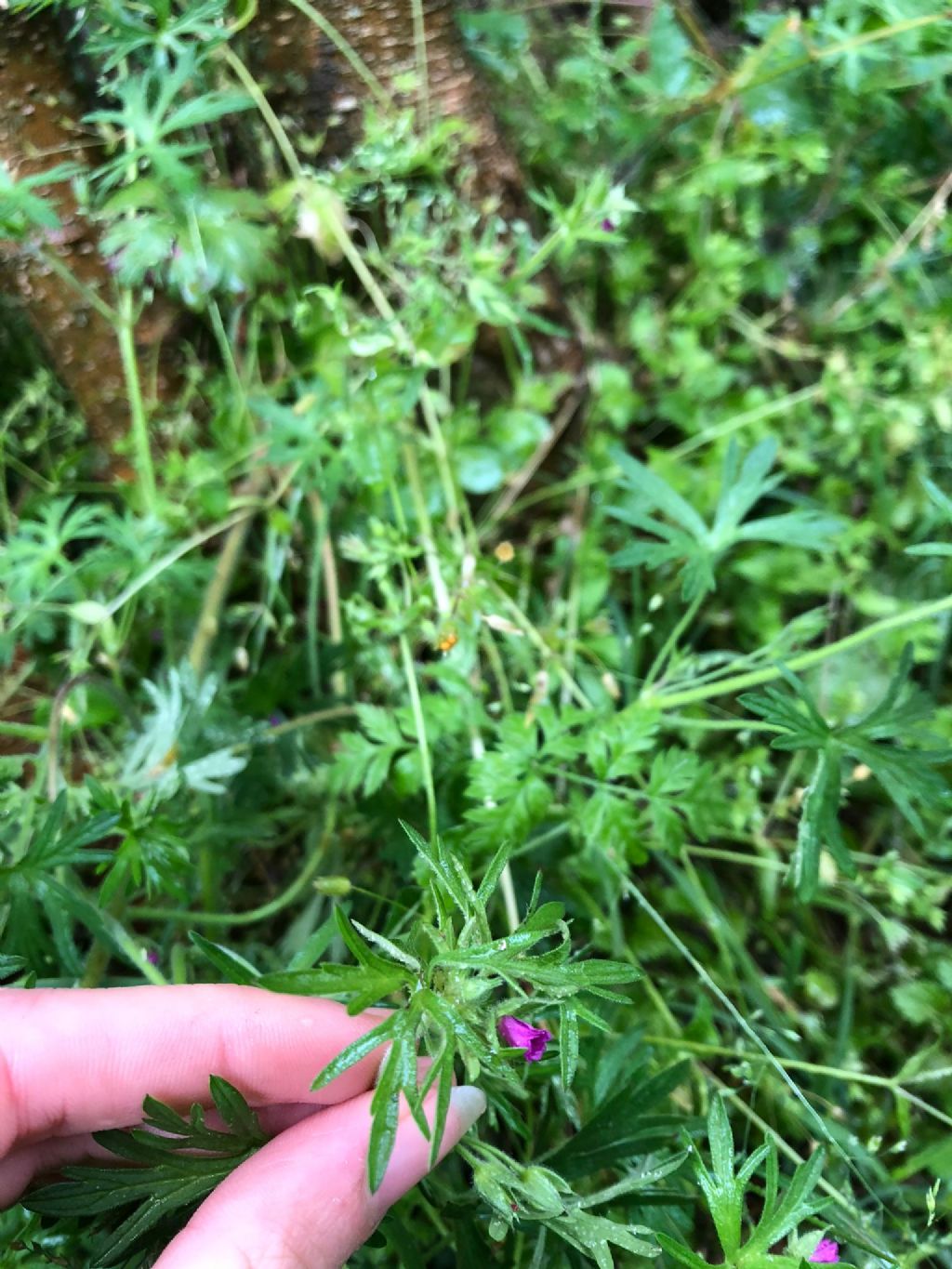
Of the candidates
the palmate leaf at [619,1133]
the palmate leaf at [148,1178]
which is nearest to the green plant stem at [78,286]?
the palmate leaf at [148,1178]

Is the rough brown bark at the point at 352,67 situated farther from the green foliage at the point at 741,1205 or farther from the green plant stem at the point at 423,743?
the green foliage at the point at 741,1205

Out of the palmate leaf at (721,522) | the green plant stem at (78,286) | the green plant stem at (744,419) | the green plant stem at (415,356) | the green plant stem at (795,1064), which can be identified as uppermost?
the green plant stem at (78,286)

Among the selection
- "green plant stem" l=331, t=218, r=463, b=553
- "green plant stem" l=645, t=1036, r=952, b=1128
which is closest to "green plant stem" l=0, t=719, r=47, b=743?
"green plant stem" l=331, t=218, r=463, b=553

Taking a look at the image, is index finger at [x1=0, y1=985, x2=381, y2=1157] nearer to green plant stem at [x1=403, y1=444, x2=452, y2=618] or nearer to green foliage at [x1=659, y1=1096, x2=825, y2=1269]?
green foliage at [x1=659, y1=1096, x2=825, y2=1269]

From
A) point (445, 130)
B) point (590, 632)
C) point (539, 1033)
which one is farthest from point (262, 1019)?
point (445, 130)

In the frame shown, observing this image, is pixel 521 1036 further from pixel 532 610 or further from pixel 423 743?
pixel 532 610

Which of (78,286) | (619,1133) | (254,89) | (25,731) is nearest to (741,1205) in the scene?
(619,1133)

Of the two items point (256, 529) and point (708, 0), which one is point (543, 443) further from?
point (708, 0)
